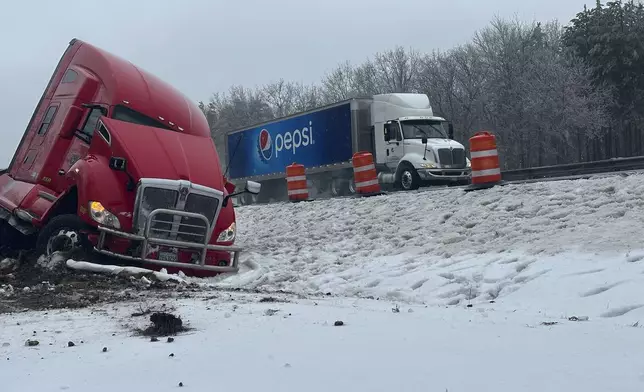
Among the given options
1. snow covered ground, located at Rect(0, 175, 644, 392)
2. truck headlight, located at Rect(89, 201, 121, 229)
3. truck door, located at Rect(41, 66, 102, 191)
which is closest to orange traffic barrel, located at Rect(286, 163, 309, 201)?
snow covered ground, located at Rect(0, 175, 644, 392)

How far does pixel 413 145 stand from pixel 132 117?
534 inches

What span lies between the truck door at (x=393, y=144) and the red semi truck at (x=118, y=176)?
12090mm

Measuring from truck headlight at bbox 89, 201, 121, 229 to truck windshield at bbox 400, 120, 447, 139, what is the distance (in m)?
15.5

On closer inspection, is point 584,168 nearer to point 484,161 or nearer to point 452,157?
point 452,157

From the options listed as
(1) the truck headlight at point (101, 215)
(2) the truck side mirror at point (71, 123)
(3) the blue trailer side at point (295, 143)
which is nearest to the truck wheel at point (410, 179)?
(3) the blue trailer side at point (295, 143)

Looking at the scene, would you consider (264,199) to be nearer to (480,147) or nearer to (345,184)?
(345,184)

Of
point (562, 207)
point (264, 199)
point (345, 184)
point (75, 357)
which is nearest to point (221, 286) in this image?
point (75, 357)

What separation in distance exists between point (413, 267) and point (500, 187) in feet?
13.0

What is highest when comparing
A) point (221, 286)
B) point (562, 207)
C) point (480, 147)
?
point (480, 147)

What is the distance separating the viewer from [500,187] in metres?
13.8

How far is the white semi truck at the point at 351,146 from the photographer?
23172 mm

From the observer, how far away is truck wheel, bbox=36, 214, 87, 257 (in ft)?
34.3

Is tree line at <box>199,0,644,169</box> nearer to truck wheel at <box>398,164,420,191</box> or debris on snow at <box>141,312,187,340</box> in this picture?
truck wheel at <box>398,164,420,191</box>

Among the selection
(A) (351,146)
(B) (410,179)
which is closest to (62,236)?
(B) (410,179)
